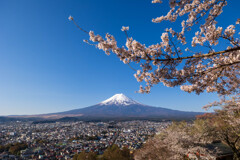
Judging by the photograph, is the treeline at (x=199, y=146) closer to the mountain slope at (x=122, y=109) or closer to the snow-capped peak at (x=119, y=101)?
the mountain slope at (x=122, y=109)

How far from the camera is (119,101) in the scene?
185 metres

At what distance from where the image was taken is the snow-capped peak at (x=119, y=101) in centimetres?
17862

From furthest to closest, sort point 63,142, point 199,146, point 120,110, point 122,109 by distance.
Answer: point 122,109 < point 120,110 < point 63,142 < point 199,146

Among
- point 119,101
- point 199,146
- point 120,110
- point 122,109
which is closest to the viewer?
point 199,146

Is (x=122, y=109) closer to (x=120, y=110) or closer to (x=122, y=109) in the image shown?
(x=122, y=109)

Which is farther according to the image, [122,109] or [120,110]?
[122,109]

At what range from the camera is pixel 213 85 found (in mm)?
4004

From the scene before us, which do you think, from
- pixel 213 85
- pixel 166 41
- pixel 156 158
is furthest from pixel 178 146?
pixel 166 41

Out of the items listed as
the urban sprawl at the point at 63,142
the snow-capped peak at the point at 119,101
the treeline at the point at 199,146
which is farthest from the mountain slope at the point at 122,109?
the treeline at the point at 199,146

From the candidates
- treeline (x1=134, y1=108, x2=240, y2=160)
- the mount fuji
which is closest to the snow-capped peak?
the mount fuji

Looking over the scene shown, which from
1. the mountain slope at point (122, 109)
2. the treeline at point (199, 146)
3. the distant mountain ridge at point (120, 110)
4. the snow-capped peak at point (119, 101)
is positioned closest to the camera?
the treeline at point (199, 146)

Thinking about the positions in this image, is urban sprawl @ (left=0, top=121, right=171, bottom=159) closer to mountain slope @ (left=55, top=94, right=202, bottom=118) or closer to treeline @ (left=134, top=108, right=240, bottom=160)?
treeline @ (left=134, top=108, right=240, bottom=160)

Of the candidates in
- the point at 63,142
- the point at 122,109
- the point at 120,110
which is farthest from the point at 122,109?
the point at 63,142

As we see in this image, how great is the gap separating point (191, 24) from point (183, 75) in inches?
49.2
